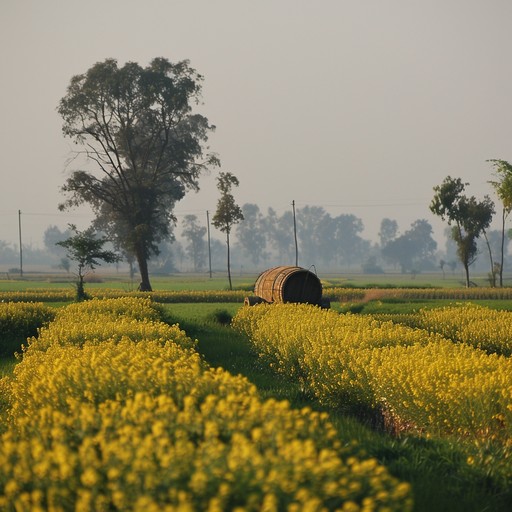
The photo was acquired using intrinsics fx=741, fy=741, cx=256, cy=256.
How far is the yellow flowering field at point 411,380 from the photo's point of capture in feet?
27.5

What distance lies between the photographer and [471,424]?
28.3ft

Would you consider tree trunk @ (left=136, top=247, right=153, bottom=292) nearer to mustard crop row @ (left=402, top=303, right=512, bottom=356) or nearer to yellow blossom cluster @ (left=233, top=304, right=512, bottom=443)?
mustard crop row @ (left=402, top=303, right=512, bottom=356)

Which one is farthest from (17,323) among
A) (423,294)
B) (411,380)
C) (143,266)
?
(143,266)

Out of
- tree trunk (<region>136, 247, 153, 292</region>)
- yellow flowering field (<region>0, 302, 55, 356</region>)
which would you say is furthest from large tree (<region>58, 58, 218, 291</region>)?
yellow flowering field (<region>0, 302, 55, 356</region>)

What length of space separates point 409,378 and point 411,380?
0.12 meters

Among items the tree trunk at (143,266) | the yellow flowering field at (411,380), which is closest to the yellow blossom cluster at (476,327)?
the yellow flowering field at (411,380)

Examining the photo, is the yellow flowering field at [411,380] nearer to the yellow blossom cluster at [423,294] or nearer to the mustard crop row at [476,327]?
the mustard crop row at [476,327]

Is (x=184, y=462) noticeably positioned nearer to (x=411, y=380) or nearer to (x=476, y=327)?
(x=411, y=380)

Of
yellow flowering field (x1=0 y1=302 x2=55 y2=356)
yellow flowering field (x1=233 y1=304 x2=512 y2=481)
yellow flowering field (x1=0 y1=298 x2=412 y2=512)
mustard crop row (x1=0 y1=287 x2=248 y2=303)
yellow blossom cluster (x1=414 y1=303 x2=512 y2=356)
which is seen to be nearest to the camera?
yellow flowering field (x1=0 y1=298 x2=412 y2=512)

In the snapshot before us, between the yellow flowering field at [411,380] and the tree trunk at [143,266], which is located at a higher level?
the tree trunk at [143,266]

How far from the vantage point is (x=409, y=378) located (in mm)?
9180

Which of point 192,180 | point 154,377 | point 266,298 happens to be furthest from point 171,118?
point 154,377

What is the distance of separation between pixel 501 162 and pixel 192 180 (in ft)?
73.3

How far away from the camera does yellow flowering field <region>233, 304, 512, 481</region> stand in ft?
27.5
